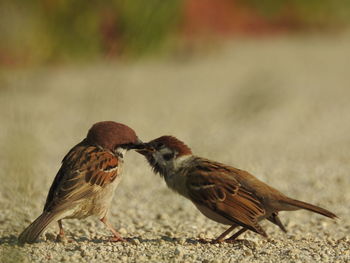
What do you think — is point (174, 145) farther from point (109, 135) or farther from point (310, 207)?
point (310, 207)

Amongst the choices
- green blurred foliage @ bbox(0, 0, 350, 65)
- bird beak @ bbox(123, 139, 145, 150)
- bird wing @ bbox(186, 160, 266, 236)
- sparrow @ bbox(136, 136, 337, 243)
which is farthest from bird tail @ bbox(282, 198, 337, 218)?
green blurred foliage @ bbox(0, 0, 350, 65)

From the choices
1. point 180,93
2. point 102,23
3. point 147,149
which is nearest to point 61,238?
point 147,149

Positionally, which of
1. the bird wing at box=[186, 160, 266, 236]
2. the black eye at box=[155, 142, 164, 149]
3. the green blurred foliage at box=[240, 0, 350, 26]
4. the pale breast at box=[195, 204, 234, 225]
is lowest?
the pale breast at box=[195, 204, 234, 225]

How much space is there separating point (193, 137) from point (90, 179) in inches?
190

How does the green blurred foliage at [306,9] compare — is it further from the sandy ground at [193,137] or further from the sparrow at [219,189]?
the sparrow at [219,189]

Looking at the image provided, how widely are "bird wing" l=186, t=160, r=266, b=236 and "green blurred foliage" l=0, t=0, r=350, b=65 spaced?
108 cm

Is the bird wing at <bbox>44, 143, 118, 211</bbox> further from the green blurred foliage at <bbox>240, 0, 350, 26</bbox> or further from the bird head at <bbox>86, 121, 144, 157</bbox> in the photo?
the green blurred foliage at <bbox>240, 0, 350, 26</bbox>

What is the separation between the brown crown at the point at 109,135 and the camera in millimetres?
5609

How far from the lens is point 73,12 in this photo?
45.9 feet

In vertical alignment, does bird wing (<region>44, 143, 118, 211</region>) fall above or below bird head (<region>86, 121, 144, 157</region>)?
below

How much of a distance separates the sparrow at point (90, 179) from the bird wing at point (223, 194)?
0.59 m

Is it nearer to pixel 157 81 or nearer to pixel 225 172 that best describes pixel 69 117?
pixel 157 81

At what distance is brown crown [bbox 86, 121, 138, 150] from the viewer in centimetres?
561

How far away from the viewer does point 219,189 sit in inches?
212
